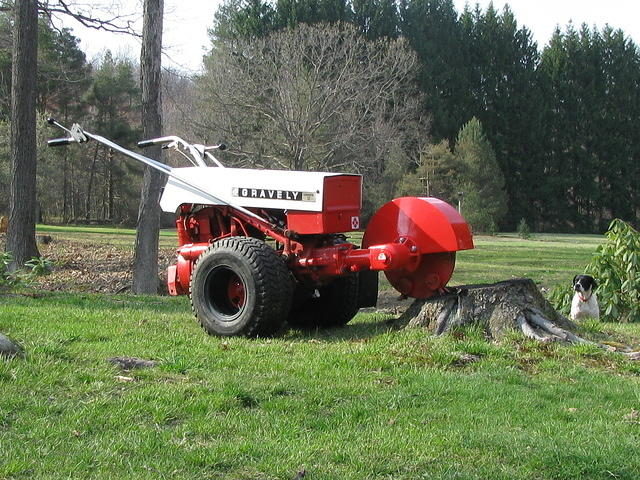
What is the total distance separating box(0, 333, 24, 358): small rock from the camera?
5605mm

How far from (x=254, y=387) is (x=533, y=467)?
6.44 ft

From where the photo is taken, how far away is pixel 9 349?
18.6ft

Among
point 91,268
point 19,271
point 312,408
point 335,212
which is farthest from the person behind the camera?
point 91,268

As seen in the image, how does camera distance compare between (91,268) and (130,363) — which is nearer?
(130,363)

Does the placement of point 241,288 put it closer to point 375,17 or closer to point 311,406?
point 311,406

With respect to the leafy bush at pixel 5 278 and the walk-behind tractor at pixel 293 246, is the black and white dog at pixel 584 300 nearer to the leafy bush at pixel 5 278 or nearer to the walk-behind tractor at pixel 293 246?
A: the walk-behind tractor at pixel 293 246

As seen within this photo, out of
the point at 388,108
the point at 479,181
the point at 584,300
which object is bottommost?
the point at 584,300

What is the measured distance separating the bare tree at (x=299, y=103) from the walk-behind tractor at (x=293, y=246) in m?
22.1

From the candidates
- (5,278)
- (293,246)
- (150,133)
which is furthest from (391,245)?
(150,133)

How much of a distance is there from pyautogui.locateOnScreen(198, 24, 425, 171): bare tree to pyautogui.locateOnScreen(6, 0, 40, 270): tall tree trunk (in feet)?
51.4

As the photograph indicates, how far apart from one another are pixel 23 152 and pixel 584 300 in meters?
9.81

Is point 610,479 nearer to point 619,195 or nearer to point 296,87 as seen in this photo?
point 296,87

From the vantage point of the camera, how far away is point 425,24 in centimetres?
5922

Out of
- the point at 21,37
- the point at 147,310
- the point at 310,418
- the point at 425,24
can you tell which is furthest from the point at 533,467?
the point at 425,24
